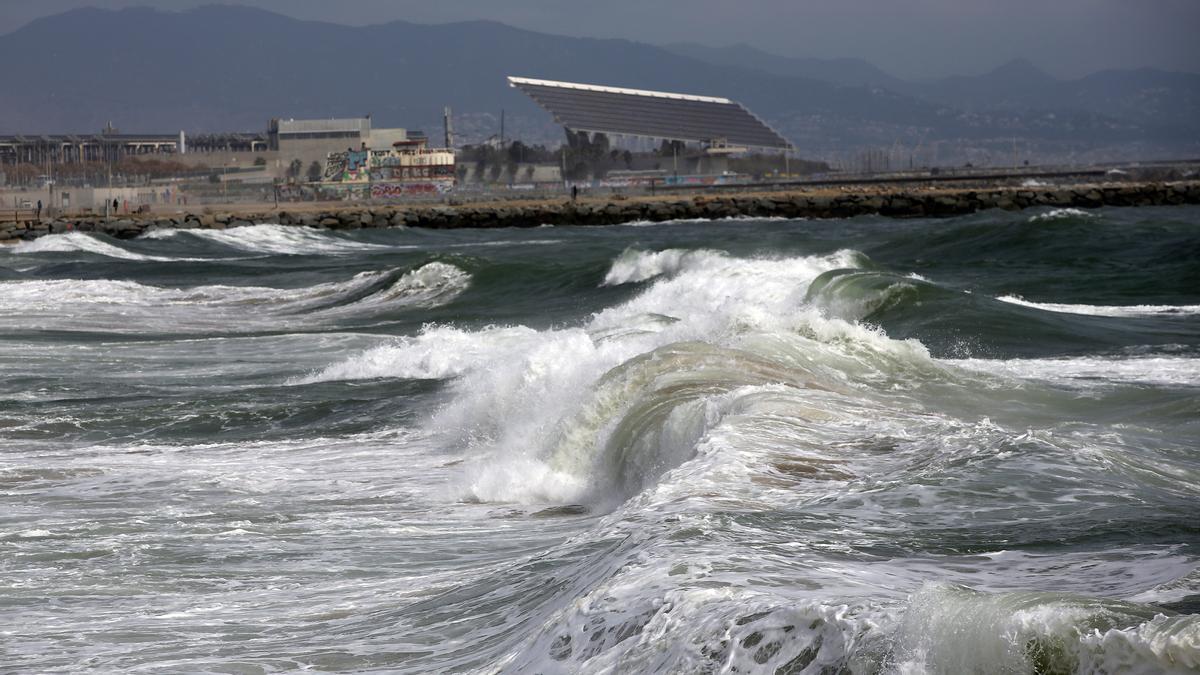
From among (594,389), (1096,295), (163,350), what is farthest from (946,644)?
(1096,295)

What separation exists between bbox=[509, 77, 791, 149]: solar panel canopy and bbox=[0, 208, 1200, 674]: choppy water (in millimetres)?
105754

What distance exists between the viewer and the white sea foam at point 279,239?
41525 mm

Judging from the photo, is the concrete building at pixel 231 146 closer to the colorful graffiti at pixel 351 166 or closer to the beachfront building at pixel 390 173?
the colorful graffiti at pixel 351 166

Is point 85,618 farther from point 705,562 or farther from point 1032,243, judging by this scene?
point 1032,243

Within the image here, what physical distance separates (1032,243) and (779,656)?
26588 millimetres

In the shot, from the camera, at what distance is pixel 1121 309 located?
61.2ft

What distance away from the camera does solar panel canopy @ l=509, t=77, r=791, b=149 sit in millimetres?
122062

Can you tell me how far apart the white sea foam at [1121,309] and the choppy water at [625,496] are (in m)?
0.64

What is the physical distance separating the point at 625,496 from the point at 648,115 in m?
120

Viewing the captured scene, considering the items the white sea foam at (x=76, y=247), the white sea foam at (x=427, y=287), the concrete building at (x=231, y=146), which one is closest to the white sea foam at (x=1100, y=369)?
the white sea foam at (x=427, y=287)

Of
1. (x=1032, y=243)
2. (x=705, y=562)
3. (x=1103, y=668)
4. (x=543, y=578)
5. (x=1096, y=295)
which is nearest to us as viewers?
(x=1103, y=668)

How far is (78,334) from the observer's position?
60.3ft

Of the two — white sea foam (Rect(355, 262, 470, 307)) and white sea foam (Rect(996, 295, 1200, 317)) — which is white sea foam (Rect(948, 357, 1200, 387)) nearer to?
white sea foam (Rect(996, 295, 1200, 317))

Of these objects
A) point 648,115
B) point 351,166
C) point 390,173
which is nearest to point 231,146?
point 648,115
